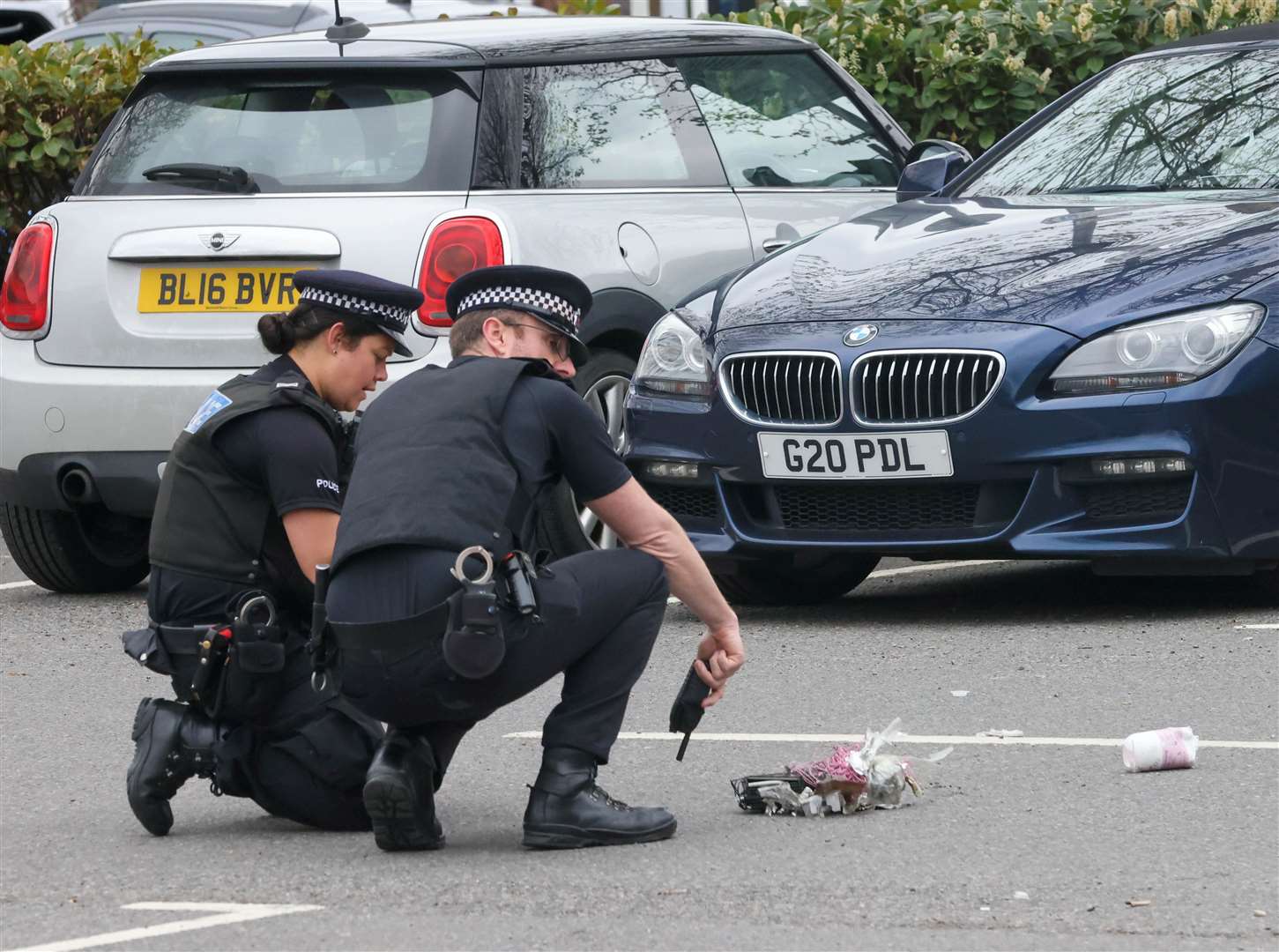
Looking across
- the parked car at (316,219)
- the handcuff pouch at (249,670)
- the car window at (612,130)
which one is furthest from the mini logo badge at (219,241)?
the handcuff pouch at (249,670)

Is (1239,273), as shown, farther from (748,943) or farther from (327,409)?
(748,943)

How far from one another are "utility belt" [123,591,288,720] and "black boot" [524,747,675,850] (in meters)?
0.64

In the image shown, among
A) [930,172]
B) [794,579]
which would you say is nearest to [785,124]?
[930,172]

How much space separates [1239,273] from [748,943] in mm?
3405

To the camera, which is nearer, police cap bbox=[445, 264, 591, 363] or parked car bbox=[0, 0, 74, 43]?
police cap bbox=[445, 264, 591, 363]

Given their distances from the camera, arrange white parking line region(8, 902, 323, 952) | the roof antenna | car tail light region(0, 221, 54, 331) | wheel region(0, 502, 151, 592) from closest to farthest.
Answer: white parking line region(8, 902, 323, 952)
car tail light region(0, 221, 54, 331)
the roof antenna
wheel region(0, 502, 151, 592)

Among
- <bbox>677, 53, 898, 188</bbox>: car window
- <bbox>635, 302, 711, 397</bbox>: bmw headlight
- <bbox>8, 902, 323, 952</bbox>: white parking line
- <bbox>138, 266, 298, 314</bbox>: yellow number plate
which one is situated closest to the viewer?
<bbox>8, 902, 323, 952</bbox>: white parking line

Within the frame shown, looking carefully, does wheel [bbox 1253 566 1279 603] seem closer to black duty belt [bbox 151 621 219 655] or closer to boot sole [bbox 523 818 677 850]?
boot sole [bbox 523 818 677 850]

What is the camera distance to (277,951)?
4238mm

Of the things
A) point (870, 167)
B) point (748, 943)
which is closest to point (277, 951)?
point (748, 943)

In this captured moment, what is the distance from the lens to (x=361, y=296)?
17.7 feet

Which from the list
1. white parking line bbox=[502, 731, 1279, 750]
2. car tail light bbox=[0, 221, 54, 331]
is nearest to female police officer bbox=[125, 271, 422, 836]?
white parking line bbox=[502, 731, 1279, 750]

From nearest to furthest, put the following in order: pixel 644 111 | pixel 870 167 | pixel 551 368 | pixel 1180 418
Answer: pixel 551 368
pixel 1180 418
pixel 644 111
pixel 870 167

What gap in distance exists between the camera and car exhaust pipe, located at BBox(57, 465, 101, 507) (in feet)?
26.8
